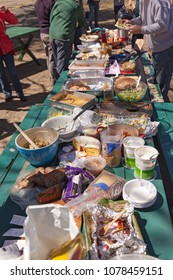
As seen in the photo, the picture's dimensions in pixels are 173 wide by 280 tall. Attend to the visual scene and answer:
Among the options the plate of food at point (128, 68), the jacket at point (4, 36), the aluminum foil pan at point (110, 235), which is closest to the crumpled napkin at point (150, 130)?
the aluminum foil pan at point (110, 235)

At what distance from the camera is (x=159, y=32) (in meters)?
3.72

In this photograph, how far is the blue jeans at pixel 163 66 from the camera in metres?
4.02

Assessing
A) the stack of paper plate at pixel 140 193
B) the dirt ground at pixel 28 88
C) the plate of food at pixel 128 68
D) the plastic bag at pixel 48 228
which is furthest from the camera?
the dirt ground at pixel 28 88

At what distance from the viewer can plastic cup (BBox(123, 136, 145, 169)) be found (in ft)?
7.06

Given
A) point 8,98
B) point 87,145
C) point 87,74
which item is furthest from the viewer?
point 8,98

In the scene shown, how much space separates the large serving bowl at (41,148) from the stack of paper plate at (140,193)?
2.11 feet

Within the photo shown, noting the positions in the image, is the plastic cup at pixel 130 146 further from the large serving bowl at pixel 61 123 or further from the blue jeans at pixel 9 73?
the blue jeans at pixel 9 73

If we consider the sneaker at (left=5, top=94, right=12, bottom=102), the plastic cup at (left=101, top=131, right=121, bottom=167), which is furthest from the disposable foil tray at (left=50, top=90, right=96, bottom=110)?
the sneaker at (left=5, top=94, right=12, bottom=102)

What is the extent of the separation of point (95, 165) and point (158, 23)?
2380 millimetres

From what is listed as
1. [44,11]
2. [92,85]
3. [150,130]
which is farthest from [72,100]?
[44,11]

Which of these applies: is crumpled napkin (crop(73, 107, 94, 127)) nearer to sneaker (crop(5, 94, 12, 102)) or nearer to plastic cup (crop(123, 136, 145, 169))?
plastic cup (crop(123, 136, 145, 169))

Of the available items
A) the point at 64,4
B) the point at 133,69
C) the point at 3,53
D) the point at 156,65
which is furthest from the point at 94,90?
the point at 3,53

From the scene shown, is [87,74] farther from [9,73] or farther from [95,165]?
[9,73]

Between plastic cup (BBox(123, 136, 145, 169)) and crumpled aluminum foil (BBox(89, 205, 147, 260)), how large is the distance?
487 mm
